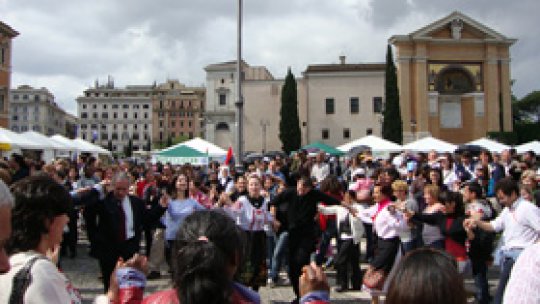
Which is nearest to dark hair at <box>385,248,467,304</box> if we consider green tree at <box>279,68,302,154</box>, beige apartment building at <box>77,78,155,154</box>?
green tree at <box>279,68,302,154</box>

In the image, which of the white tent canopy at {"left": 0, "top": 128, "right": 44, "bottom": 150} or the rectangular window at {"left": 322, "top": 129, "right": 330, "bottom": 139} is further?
the rectangular window at {"left": 322, "top": 129, "right": 330, "bottom": 139}

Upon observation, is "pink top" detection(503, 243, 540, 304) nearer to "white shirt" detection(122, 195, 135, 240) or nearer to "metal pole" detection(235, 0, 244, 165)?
"white shirt" detection(122, 195, 135, 240)

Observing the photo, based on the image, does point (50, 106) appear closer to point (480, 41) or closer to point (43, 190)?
point (480, 41)

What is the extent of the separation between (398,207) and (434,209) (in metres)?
0.59

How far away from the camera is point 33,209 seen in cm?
268

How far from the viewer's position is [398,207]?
6.55 m

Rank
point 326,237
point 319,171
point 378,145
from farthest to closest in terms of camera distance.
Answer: point 378,145 < point 319,171 < point 326,237

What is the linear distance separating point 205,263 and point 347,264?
703 centimetres

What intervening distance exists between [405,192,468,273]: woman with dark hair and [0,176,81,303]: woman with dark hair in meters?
4.81

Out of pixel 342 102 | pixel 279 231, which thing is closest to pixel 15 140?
pixel 279 231

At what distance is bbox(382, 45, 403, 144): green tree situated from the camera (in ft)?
154

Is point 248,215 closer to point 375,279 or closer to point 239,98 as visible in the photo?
point 375,279

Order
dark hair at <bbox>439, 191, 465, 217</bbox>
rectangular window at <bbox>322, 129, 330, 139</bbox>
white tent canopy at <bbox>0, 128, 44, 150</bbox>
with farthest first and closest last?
rectangular window at <bbox>322, 129, 330, 139</bbox>
white tent canopy at <bbox>0, 128, 44, 150</bbox>
dark hair at <bbox>439, 191, 465, 217</bbox>

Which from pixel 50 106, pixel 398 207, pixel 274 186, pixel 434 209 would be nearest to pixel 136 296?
pixel 398 207
